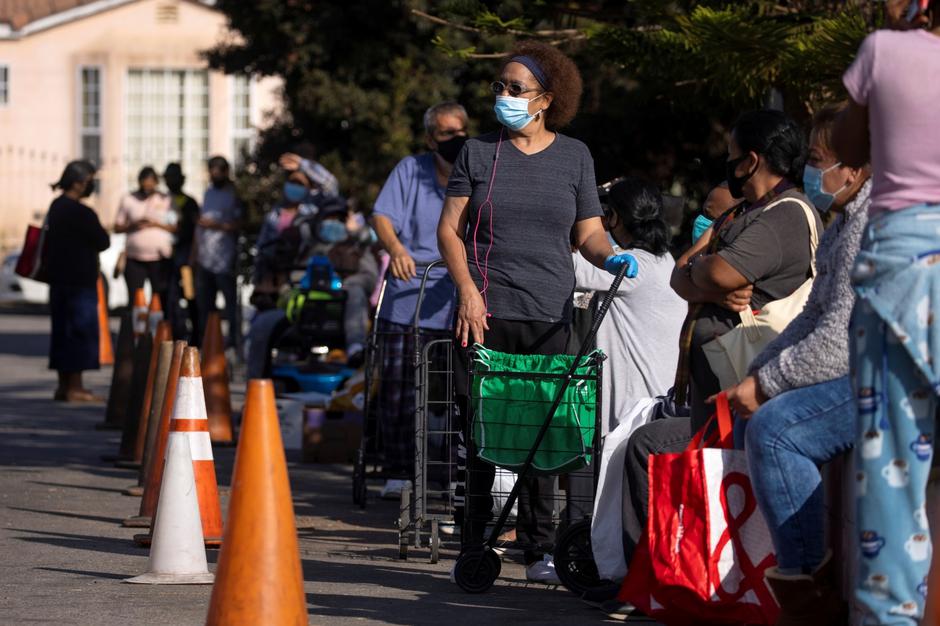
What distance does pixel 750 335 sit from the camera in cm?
605

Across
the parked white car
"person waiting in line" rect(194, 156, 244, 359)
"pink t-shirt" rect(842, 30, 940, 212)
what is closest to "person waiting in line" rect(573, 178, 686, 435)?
"pink t-shirt" rect(842, 30, 940, 212)

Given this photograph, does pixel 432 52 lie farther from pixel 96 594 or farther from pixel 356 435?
pixel 96 594

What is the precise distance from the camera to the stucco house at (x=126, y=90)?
151 feet

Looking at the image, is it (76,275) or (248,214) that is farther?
(248,214)

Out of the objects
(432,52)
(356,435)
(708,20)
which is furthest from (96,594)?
(432,52)

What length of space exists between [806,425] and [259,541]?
1636 mm

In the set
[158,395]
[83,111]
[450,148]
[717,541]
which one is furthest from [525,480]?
[83,111]

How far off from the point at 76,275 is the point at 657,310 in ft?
30.4

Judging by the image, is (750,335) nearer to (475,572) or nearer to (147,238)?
(475,572)

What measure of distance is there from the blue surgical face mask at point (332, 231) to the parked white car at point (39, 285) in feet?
58.7

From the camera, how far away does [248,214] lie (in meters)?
25.2

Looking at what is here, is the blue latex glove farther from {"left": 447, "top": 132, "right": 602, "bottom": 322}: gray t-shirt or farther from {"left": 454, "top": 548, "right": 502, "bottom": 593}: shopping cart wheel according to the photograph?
{"left": 454, "top": 548, "right": 502, "bottom": 593}: shopping cart wheel

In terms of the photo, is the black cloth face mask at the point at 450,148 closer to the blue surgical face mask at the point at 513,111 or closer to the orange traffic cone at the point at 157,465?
the orange traffic cone at the point at 157,465

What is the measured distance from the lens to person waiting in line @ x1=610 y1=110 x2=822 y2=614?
613 cm
